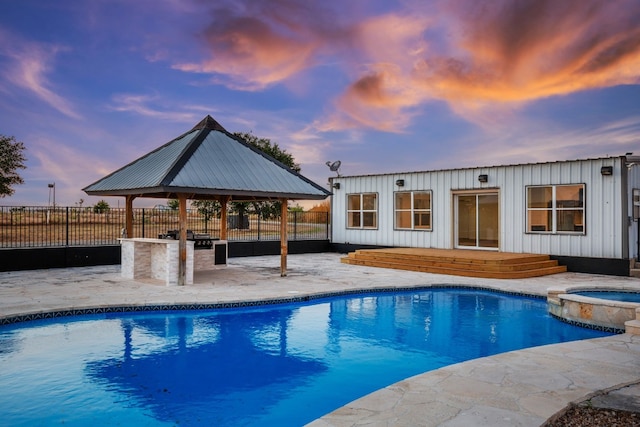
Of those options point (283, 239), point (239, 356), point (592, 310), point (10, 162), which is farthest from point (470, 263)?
point (10, 162)

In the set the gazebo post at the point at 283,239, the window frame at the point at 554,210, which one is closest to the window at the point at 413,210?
the window frame at the point at 554,210

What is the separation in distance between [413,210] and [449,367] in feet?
45.1

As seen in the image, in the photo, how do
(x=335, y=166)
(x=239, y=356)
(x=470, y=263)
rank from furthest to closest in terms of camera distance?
(x=335, y=166) → (x=470, y=263) → (x=239, y=356)

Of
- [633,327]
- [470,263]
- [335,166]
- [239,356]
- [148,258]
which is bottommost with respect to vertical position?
[239,356]

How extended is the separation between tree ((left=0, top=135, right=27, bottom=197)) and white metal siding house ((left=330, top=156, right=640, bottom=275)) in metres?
22.8

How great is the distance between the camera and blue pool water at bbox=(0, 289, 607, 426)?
15.6ft

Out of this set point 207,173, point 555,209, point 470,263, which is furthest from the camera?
point 555,209

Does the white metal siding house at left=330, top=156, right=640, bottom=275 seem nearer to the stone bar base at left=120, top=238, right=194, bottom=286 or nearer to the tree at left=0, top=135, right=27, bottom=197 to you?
the stone bar base at left=120, top=238, right=194, bottom=286

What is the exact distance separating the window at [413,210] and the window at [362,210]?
119 centimetres

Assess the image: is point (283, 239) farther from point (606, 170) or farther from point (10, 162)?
point (10, 162)

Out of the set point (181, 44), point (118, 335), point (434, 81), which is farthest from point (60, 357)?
point (434, 81)

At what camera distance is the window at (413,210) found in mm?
18281

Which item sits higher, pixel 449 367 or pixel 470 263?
pixel 470 263

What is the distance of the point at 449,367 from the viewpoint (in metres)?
5.30
